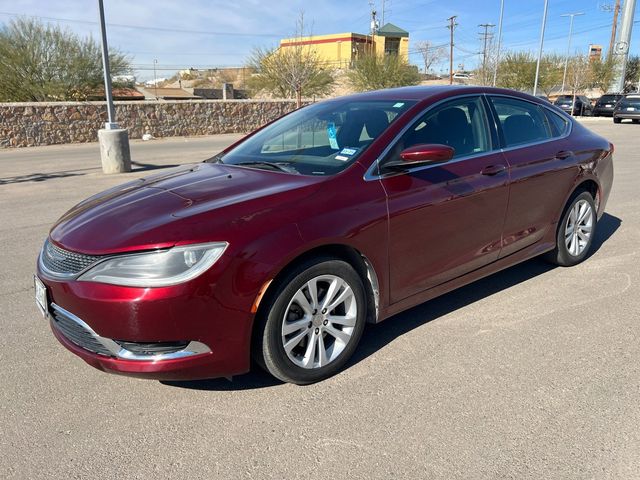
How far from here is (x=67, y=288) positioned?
9.00 feet

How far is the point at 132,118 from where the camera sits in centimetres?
1969

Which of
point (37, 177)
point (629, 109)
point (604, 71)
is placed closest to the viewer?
point (37, 177)

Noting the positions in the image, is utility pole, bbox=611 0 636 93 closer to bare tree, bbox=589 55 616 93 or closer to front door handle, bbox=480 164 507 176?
bare tree, bbox=589 55 616 93

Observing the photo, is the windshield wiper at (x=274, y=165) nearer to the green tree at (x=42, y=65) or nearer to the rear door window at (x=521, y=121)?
the rear door window at (x=521, y=121)

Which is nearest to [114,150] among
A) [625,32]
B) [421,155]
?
[421,155]

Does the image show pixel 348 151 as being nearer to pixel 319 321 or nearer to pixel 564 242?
pixel 319 321

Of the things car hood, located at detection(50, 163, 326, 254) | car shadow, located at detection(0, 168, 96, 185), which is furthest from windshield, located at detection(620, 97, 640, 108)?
car hood, located at detection(50, 163, 326, 254)

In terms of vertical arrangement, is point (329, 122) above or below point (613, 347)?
above

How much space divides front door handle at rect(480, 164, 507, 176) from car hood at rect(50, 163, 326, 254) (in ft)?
4.74

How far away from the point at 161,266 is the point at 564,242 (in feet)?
12.5

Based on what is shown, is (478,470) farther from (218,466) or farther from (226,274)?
(226,274)

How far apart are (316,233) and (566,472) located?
1.66m

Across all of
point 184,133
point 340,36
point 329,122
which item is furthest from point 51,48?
point 340,36

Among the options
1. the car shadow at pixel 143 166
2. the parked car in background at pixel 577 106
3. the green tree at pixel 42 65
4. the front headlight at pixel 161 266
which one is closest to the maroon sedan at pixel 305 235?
the front headlight at pixel 161 266
